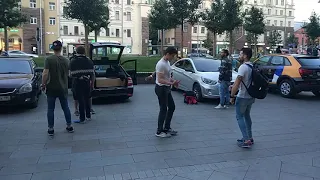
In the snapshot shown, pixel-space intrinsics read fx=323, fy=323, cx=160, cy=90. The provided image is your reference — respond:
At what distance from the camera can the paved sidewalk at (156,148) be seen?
4.51 meters

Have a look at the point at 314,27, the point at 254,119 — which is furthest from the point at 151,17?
the point at 254,119

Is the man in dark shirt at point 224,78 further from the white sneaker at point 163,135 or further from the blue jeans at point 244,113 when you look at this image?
the blue jeans at point 244,113

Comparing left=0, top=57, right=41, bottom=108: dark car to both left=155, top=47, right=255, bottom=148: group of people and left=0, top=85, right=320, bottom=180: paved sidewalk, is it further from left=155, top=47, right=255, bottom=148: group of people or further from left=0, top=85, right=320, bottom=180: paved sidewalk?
left=155, top=47, right=255, bottom=148: group of people

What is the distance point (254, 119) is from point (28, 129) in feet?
17.4

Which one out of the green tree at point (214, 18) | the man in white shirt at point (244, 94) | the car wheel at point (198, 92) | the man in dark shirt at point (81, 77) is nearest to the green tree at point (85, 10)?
the green tree at point (214, 18)

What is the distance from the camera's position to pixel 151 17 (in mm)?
35031

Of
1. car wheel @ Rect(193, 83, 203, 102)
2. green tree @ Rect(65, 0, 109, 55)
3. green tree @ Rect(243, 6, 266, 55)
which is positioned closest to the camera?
car wheel @ Rect(193, 83, 203, 102)

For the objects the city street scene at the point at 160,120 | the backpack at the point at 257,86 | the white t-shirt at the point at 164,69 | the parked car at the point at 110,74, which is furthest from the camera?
the parked car at the point at 110,74

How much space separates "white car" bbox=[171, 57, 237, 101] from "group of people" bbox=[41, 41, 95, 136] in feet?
13.4

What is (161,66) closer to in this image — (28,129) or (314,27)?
(28,129)

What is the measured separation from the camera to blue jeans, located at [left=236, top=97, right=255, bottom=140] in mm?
5555

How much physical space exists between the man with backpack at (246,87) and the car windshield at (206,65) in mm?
5412

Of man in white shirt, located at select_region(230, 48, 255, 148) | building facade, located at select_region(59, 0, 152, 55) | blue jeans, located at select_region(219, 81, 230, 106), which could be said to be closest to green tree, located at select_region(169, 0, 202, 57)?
blue jeans, located at select_region(219, 81, 230, 106)

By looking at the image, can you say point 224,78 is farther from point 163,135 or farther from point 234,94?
point 234,94
